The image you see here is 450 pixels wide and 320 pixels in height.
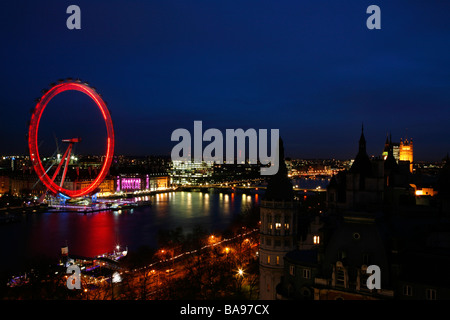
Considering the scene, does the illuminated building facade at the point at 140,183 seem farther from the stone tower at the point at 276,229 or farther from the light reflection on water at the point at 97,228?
the stone tower at the point at 276,229

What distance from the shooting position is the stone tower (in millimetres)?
11969

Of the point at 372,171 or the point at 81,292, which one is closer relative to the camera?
the point at 81,292

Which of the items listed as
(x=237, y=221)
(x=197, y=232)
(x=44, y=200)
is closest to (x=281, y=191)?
(x=197, y=232)

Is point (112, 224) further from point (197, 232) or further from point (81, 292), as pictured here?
point (81, 292)

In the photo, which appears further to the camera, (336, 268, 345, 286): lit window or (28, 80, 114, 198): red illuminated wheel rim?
(28, 80, 114, 198): red illuminated wheel rim

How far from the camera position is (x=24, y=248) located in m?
19.9

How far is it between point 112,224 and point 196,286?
1830 cm

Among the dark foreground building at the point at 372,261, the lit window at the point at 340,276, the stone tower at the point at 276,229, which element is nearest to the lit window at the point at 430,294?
the dark foreground building at the point at 372,261

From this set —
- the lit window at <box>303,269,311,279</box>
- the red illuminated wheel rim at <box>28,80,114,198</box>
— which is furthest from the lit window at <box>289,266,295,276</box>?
the red illuminated wheel rim at <box>28,80,114,198</box>

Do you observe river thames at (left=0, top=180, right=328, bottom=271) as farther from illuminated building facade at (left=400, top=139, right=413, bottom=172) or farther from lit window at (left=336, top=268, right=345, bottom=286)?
illuminated building facade at (left=400, top=139, right=413, bottom=172)

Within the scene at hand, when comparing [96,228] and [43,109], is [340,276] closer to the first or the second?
[96,228]
